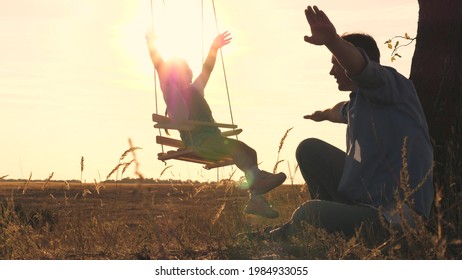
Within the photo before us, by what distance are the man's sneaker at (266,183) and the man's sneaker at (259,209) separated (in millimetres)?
148

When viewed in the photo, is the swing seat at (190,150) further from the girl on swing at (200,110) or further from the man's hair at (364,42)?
the man's hair at (364,42)

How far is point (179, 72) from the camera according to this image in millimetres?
8102

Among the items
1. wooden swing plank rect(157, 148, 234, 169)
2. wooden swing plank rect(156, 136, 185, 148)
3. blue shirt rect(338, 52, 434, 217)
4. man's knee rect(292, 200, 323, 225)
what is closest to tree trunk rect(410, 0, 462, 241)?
blue shirt rect(338, 52, 434, 217)

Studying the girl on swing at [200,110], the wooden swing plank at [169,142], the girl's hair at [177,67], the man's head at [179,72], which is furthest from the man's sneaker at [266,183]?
the girl's hair at [177,67]

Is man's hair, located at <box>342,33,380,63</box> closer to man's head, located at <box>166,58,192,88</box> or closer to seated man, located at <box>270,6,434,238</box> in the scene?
seated man, located at <box>270,6,434,238</box>

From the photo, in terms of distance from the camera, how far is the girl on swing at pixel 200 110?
24.5ft

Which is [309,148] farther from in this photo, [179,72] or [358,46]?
[179,72]

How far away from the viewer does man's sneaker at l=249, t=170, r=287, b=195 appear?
7227mm

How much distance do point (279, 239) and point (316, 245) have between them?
27cm

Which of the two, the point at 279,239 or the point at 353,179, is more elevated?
the point at 353,179

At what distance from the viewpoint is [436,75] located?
649cm

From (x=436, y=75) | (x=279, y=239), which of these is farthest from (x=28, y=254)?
(x=436, y=75)
